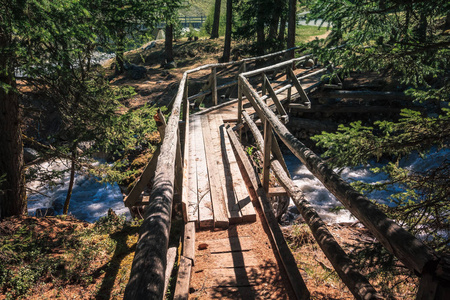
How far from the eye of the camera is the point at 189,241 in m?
3.71

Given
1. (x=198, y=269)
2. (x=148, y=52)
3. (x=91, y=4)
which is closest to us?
(x=198, y=269)

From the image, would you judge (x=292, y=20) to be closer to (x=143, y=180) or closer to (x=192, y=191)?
(x=192, y=191)

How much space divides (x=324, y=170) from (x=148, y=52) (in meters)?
31.4

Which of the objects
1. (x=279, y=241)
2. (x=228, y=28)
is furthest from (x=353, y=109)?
(x=279, y=241)

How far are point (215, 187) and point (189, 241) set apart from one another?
146 cm

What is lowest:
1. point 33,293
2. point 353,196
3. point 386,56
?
point 33,293

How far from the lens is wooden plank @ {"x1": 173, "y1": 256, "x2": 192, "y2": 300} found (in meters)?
2.88

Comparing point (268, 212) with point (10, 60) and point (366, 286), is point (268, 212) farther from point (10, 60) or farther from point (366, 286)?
point (10, 60)

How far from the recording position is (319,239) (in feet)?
8.97

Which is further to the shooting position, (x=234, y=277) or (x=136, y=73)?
(x=136, y=73)

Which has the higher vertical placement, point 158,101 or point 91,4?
point 91,4

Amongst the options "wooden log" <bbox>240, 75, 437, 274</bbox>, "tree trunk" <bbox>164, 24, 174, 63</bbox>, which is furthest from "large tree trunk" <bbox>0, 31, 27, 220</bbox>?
"tree trunk" <bbox>164, 24, 174, 63</bbox>

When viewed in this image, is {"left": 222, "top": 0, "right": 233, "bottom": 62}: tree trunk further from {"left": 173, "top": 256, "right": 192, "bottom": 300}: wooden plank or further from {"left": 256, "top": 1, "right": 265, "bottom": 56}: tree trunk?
{"left": 173, "top": 256, "right": 192, "bottom": 300}: wooden plank

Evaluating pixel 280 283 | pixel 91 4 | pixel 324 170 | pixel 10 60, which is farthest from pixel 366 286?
pixel 91 4
